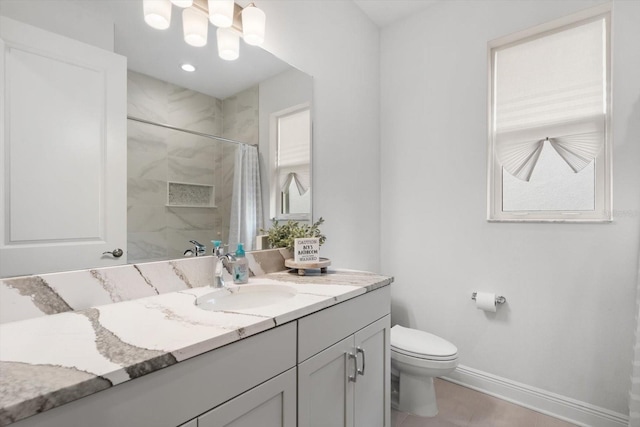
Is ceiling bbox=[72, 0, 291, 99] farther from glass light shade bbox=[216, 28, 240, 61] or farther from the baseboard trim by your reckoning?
the baseboard trim

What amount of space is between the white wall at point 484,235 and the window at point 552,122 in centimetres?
7

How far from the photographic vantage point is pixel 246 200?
1.54 m

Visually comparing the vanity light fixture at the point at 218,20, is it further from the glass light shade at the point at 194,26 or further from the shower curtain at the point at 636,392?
the shower curtain at the point at 636,392

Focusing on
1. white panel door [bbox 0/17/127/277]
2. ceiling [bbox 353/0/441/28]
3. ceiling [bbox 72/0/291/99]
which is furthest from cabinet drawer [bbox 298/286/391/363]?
ceiling [bbox 353/0/441/28]

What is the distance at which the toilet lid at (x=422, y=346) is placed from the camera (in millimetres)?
1683

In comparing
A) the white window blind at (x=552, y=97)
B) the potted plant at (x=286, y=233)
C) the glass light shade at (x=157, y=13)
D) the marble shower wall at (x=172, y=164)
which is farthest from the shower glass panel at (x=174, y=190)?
the white window blind at (x=552, y=97)

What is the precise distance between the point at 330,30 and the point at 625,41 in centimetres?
163

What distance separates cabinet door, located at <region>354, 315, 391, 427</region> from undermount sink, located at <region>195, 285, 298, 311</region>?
353 millimetres

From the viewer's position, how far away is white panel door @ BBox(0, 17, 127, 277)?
0.88m

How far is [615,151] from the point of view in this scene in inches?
64.1

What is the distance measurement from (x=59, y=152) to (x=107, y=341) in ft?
2.11

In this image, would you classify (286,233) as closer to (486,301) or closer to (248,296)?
(248,296)

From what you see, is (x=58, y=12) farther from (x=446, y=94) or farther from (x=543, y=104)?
(x=543, y=104)

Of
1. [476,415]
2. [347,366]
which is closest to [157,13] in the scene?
[347,366]
